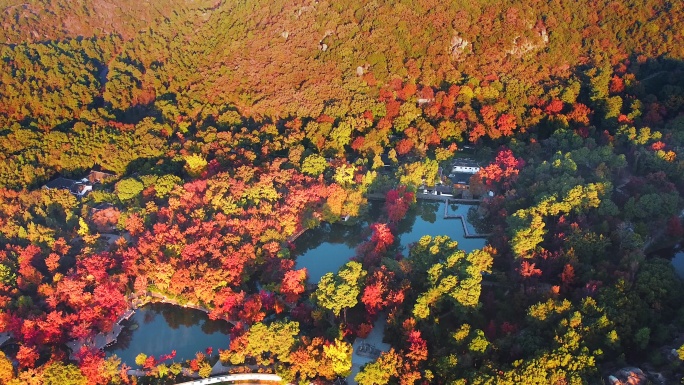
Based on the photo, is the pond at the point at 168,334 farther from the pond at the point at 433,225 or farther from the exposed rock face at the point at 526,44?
the exposed rock face at the point at 526,44

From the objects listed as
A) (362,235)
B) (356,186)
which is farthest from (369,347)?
(356,186)

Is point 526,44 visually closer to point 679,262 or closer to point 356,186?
point 356,186

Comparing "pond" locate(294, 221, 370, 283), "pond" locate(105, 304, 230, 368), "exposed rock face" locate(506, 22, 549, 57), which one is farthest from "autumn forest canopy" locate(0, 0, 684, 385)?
"pond" locate(294, 221, 370, 283)

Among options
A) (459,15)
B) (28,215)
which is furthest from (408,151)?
(28,215)

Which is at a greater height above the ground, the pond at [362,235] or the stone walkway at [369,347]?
the pond at [362,235]

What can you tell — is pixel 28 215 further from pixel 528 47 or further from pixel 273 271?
pixel 528 47

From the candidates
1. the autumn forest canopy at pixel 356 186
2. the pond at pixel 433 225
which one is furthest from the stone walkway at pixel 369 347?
the pond at pixel 433 225

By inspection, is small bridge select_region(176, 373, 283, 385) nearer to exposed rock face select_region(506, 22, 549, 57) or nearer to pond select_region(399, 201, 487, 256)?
pond select_region(399, 201, 487, 256)
